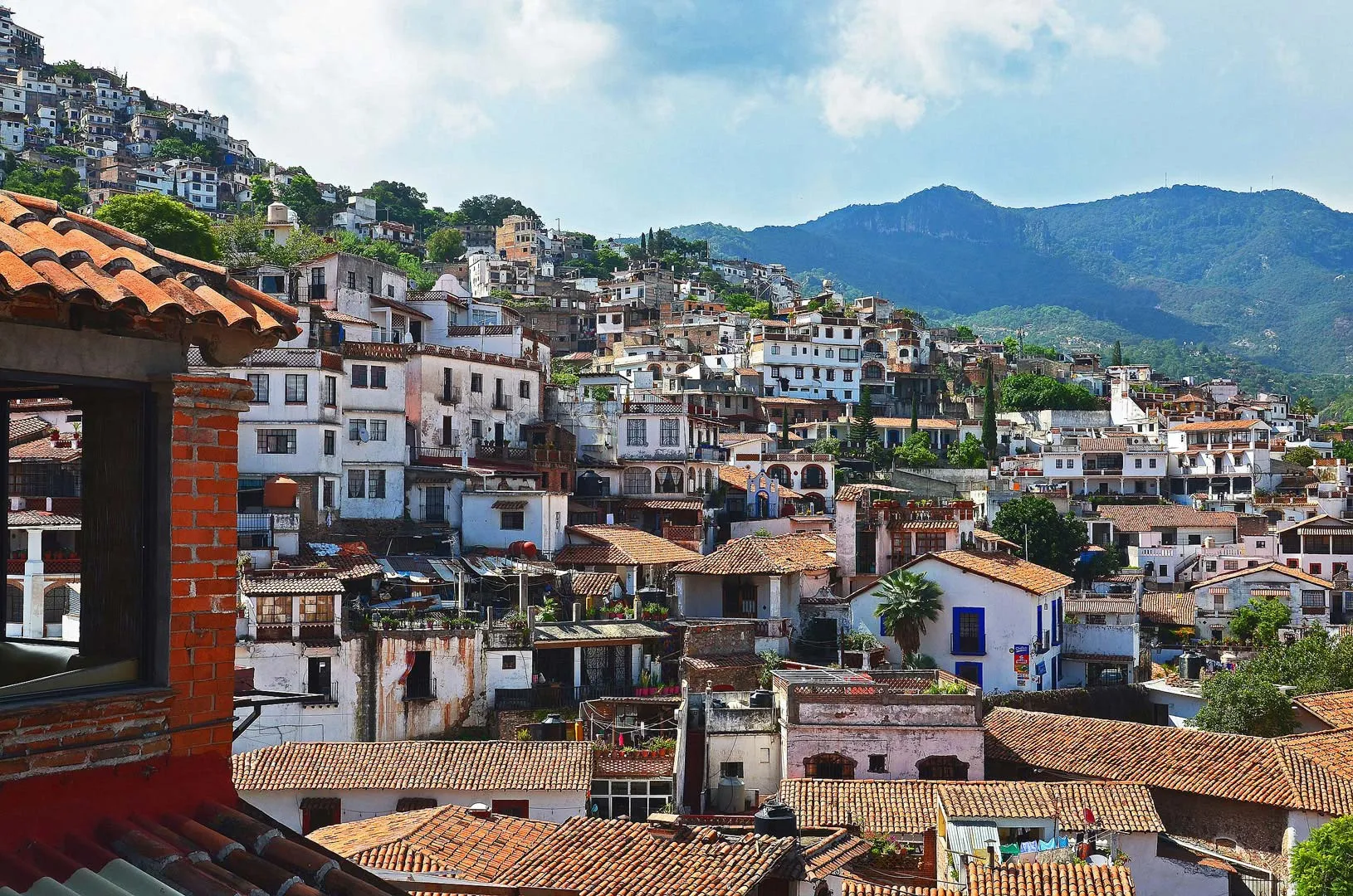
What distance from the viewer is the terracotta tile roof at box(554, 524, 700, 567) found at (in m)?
42.9

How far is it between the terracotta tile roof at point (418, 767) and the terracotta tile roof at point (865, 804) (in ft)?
14.8

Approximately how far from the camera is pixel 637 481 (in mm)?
54156

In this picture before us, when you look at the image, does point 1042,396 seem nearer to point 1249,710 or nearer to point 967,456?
point 967,456

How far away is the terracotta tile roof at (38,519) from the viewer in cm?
3256

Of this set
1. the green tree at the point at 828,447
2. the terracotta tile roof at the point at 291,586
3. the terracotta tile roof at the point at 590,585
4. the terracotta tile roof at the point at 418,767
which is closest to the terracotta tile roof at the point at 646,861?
the terracotta tile roof at the point at 418,767

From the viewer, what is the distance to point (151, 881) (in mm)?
4711

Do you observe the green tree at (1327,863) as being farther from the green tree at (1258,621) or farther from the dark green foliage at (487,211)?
the dark green foliage at (487,211)

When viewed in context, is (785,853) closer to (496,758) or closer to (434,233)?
(496,758)

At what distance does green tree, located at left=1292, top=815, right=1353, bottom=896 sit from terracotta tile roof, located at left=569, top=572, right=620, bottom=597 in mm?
20151

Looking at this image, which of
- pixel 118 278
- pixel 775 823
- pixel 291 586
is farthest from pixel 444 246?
pixel 118 278

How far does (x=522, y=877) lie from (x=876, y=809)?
425 inches

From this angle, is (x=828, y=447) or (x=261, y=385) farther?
(x=828, y=447)

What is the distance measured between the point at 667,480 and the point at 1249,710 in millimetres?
23993

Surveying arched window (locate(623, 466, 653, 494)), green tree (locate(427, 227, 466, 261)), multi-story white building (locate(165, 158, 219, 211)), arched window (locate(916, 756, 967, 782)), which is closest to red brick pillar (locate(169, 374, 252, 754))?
arched window (locate(916, 756, 967, 782))
